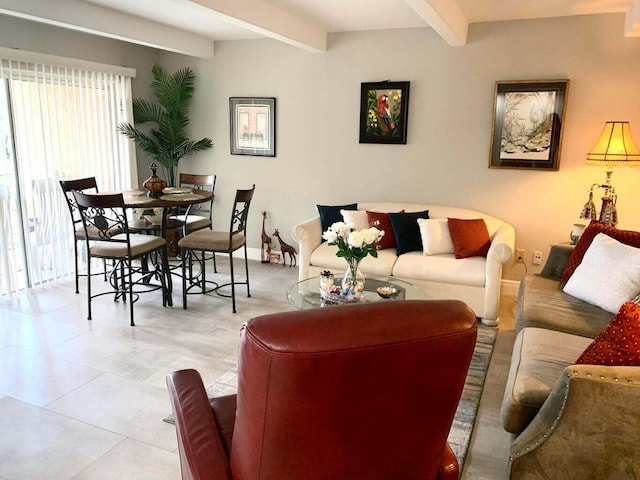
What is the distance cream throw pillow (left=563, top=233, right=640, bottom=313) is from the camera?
2615 millimetres

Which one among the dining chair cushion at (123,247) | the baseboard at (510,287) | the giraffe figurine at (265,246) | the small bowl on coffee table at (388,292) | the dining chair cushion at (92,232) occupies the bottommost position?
the baseboard at (510,287)

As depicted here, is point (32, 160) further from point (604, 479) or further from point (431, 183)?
point (604, 479)

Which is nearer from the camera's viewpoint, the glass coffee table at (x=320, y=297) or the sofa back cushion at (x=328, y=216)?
the glass coffee table at (x=320, y=297)

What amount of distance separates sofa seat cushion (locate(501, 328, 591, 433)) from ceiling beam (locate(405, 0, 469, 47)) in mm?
2012

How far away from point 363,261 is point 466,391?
1510 millimetres

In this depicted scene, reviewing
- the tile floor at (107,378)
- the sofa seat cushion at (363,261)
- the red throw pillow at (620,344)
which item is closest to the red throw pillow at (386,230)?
the sofa seat cushion at (363,261)

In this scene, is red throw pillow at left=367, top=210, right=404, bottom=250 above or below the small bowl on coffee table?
above

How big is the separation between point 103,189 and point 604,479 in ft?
15.8

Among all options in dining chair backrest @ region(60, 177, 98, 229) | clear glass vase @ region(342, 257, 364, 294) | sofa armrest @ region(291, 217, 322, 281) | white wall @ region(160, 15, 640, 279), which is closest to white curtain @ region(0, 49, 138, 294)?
dining chair backrest @ region(60, 177, 98, 229)

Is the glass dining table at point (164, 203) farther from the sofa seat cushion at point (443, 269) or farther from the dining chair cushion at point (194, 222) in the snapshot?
the sofa seat cushion at point (443, 269)

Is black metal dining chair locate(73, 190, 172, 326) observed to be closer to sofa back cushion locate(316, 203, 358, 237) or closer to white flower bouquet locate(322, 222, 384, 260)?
sofa back cushion locate(316, 203, 358, 237)

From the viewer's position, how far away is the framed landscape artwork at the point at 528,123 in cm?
404

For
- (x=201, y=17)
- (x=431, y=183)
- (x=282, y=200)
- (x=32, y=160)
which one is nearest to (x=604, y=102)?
(x=431, y=183)

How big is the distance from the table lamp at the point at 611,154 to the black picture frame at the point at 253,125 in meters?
3.04
